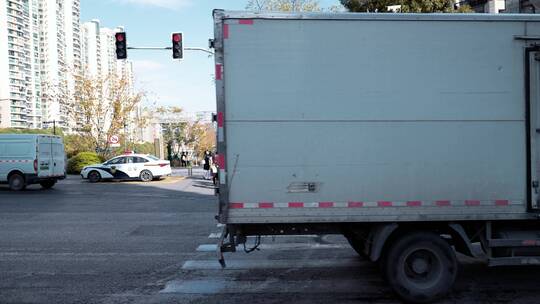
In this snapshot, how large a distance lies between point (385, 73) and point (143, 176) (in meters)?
24.0

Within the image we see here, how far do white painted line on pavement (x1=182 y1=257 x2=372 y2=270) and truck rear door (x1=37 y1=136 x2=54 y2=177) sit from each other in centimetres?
1617

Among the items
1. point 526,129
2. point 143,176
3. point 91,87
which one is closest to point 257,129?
point 526,129

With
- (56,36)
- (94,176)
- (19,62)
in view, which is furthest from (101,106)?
(56,36)

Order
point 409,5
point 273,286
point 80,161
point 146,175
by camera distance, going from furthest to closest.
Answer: point 80,161 → point 146,175 → point 409,5 → point 273,286

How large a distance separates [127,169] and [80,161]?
8.69 meters

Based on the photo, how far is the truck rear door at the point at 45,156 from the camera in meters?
21.9

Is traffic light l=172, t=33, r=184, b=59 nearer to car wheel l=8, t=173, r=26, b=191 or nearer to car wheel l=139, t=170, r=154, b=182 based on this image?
car wheel l=8, t=173, r=26, b=191

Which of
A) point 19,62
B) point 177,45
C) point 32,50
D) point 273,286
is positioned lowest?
point 273,286

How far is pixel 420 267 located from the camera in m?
5.93

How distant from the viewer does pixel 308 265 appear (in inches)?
311

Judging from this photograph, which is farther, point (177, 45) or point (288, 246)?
point (177, 45)

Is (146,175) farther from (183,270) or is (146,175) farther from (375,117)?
(375,117)

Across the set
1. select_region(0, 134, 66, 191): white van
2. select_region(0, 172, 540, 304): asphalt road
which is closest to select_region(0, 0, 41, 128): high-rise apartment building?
select_region(0, 134, 66, 191): white van

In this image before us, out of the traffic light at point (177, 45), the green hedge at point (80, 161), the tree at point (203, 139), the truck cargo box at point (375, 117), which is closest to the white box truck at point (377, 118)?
the truck cargo box at point (375, 117)
